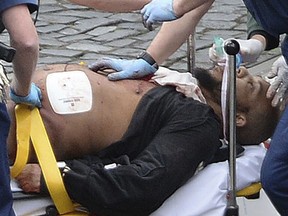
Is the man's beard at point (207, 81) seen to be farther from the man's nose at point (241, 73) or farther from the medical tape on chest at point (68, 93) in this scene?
the medical tape on chest at point (68, 93)

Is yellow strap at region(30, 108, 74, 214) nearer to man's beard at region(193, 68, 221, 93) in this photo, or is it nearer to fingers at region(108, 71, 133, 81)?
fingers at region(108, 71, 133, 81)

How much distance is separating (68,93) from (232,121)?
70 centimetres

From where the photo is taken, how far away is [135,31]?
711 cm

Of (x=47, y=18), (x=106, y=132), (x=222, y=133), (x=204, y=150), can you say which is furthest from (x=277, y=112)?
(x=47, y=18)

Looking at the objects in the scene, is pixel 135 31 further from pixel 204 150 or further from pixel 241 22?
pixel 204 150

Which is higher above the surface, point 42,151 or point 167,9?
point 167,9

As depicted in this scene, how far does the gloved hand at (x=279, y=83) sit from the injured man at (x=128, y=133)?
91 millimetres

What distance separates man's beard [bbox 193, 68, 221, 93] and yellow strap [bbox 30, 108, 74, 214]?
83 centimetres

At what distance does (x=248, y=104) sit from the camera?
3824 mm

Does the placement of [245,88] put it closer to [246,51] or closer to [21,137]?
[246,51]

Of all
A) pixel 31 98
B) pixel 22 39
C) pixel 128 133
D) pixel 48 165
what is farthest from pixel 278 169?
pixel 22 39

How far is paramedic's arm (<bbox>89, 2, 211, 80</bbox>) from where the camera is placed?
375 cm

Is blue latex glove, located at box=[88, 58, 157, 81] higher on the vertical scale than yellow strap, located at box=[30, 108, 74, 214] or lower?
higher

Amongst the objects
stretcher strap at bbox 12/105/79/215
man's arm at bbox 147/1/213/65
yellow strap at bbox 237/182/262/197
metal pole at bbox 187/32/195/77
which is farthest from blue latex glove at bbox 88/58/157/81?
yellow strap at bbox 237/182/262/197
